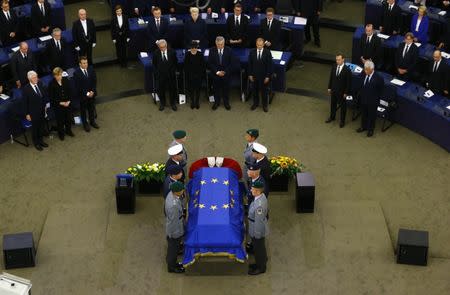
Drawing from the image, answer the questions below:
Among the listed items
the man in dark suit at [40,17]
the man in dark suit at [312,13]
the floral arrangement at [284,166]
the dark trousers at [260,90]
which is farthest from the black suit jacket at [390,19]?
the man in dark suit at [40,17]

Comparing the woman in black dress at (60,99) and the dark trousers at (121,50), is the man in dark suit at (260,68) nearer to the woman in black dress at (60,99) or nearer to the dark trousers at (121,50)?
the dark trousers at (121,50)

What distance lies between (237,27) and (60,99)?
453 centimetres

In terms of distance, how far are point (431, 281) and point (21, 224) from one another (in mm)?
6815

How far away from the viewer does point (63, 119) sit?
1455 cm

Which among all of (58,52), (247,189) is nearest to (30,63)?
(58,52)

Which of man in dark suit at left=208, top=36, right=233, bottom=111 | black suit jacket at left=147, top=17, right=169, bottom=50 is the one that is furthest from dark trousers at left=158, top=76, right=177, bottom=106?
black suit jacket at left=147, top=17, right=169, bottom=50

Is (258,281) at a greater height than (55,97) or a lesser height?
lesser

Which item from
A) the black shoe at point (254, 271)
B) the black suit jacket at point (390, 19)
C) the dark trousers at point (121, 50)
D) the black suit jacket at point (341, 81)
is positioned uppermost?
the black suit jacket at point (390, 19)

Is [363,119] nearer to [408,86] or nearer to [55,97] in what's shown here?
[408,86]

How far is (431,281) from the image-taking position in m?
11.0

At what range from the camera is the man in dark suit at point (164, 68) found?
15219 mm

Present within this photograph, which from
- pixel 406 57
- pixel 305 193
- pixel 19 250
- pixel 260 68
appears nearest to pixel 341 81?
pixel 406 57

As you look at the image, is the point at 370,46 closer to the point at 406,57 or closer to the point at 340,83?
the point at 406,57

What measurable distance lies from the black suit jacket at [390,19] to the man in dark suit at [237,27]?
125 inches
